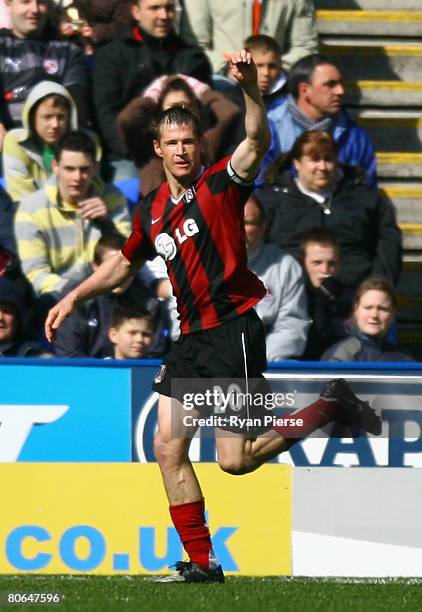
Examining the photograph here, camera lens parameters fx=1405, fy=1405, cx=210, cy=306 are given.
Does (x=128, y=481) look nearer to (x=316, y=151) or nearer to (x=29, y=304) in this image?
(x=29, y=304)

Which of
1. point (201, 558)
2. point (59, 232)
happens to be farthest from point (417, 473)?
point (59, 232)

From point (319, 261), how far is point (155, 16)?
2.30 m

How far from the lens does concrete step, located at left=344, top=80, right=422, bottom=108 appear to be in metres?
11.3

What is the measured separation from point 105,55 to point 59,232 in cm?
159

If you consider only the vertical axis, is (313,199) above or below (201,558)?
above

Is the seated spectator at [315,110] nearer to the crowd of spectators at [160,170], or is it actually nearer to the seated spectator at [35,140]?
the crowd of spectators at [160,170]

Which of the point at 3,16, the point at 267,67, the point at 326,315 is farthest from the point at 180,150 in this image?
the point at 3,16

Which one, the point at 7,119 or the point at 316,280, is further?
the point at 7,119

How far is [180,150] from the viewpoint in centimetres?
651

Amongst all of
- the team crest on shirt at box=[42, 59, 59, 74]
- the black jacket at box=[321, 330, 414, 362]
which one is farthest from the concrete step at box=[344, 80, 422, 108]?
the black jacket at box=[321, 330, 414, 362]

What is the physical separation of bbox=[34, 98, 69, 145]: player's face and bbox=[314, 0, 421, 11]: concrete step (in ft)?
10.7

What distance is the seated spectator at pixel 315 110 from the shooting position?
9.92m

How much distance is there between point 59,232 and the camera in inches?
356

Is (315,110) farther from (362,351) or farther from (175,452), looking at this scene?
(175,452)
